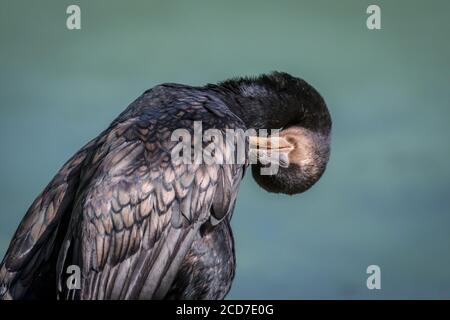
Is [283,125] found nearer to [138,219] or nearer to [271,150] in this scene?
[271,150]

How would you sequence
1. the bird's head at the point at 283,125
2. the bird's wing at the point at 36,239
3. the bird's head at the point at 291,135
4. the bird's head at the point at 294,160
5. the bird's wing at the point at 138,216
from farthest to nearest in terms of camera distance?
the bird's head at the point at 294,160 < the bird's head at the point at 291,135 < the bird's head at the point at 283,125 < the bird's wing at the point at 36,239 < the bird's wing at the point at 138,216

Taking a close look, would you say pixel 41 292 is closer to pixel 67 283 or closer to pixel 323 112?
pixel 67 283

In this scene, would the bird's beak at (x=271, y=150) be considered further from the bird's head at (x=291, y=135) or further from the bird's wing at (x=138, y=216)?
the bird's wing at (x=138, y=216)

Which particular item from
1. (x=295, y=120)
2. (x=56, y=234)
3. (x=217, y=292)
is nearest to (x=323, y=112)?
(x=295, y=120)

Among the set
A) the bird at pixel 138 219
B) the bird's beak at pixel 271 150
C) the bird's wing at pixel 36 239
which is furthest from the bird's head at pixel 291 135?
the bird's wing at pixel 36 239

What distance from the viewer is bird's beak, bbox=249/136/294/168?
9875mm

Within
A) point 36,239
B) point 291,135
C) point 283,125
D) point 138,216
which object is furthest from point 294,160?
point 36,239

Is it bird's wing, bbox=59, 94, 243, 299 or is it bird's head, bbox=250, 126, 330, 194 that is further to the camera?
bird's head, bbox=250, 126, 330, 194

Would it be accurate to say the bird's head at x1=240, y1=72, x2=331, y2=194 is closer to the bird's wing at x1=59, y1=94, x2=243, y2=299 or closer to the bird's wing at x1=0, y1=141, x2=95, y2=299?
the bird's wing at x1=59, y1=94, x2=243, y2=299

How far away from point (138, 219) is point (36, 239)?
2.64ft

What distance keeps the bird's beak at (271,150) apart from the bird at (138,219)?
81 cm

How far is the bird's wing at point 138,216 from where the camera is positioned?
7941mm

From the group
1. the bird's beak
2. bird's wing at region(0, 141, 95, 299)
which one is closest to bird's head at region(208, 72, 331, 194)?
the bird's beak
